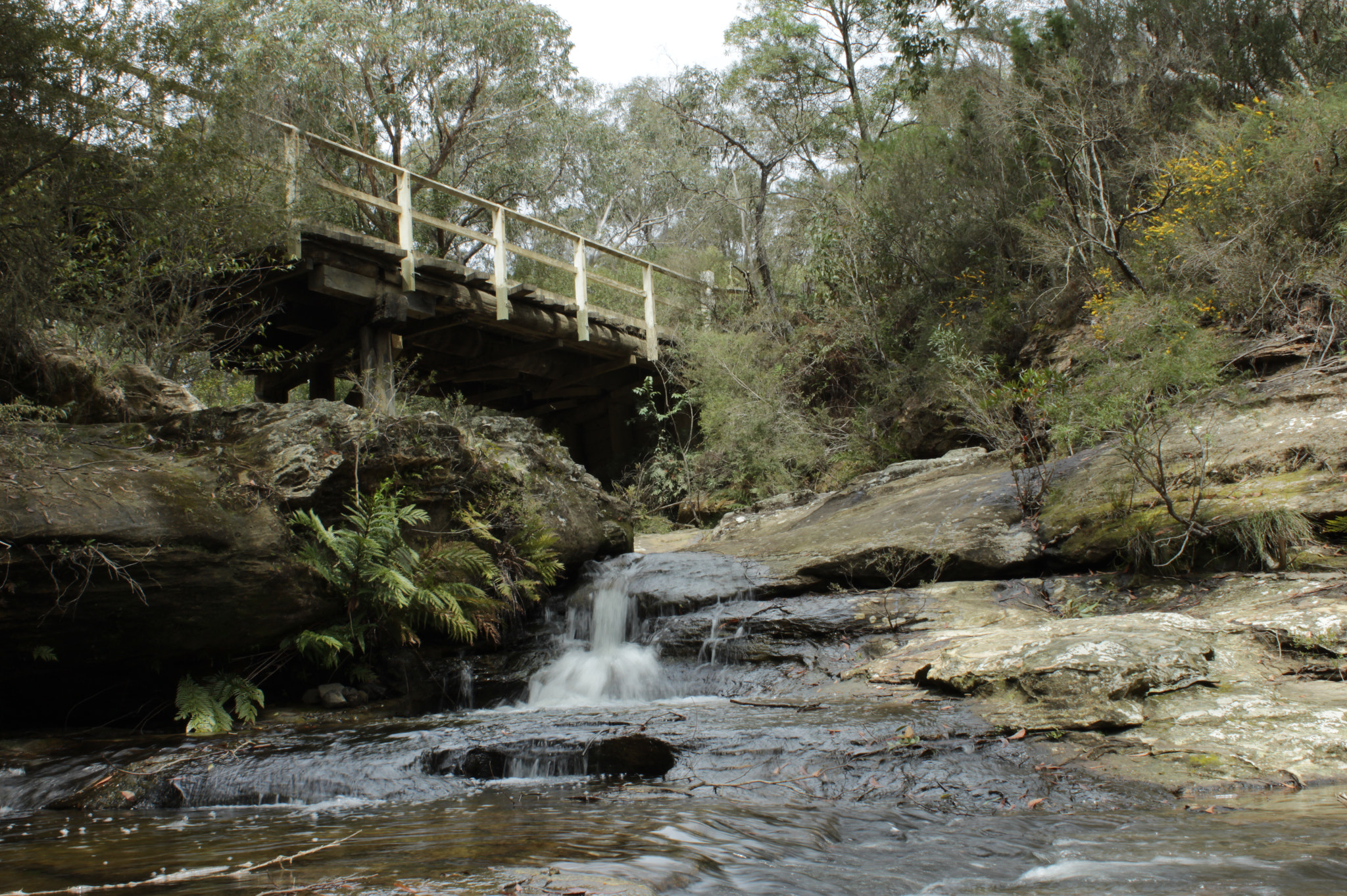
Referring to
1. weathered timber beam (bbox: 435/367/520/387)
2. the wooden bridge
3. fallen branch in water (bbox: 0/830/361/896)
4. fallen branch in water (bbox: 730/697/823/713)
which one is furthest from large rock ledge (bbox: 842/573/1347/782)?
weathered timber beam (bbox: 435/367/520/387)

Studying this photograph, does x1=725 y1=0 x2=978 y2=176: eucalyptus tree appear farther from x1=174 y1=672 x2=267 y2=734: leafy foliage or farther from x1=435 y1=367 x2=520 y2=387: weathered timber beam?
x1=174 y1=672 x2=267 y2=734: leafy foliage

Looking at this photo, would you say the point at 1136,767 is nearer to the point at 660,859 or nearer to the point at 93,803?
the point at 660,859

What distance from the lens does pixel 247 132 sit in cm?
840

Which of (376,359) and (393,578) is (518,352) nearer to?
(376,359)

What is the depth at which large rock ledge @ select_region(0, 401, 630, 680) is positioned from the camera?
4.80 meters

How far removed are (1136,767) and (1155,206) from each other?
852 cm

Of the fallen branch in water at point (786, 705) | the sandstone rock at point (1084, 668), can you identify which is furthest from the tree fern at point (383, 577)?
the sandstone rock at point (1084, 668)

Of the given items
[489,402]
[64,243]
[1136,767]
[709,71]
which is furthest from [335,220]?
[1136,767]

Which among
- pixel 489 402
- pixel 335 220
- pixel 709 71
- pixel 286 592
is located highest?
pixel 709 71

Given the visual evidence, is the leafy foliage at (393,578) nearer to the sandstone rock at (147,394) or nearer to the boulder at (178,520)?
the boulder at (178,520)

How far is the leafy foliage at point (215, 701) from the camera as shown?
17.0 ft

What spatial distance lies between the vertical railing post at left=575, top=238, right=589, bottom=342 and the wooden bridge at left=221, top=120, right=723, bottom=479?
25 mm

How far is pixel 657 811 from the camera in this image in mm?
3420

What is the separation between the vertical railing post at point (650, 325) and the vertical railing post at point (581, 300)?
1.65 m
